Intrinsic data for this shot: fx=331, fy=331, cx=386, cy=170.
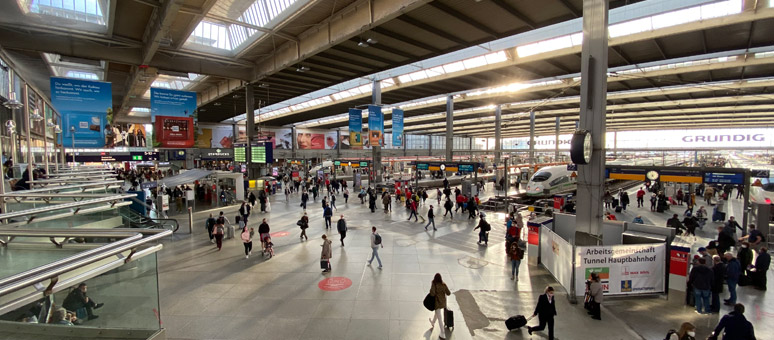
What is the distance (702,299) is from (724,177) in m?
9.95

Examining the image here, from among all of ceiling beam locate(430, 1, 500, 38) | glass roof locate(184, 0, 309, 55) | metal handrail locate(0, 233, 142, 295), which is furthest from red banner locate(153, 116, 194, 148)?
metal handrail locate(0, 233, 142, 295)

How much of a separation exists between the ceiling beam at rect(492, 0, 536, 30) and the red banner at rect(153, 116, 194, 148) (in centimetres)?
1573

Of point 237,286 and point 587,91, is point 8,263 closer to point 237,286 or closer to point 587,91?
point 237,286

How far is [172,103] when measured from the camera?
16766 millimetres

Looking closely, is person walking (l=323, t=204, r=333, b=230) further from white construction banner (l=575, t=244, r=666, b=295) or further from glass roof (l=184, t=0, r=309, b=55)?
white construction banner (l=575, t=244, r=666, b=295)

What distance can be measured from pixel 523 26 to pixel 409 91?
16.2 meters

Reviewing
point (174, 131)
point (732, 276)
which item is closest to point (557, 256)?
point (732, 276)

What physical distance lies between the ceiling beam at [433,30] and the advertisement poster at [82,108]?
12.7 m

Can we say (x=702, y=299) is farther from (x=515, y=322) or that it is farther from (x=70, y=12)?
(x=70, y=12)

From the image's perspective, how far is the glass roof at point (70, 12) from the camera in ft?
40.9

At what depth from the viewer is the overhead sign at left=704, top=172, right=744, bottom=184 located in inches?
527

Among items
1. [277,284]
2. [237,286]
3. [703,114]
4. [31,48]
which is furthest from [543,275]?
[703,114]

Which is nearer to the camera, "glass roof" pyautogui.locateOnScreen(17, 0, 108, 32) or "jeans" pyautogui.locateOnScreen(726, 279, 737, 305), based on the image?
"jeans" pyautogui.locateOnScreen(726, 279, 737, 305)

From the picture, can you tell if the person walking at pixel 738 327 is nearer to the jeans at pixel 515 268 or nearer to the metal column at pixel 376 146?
the jeans at pixel 515 268
